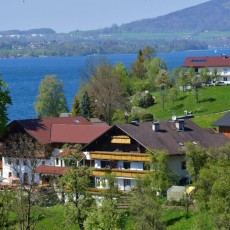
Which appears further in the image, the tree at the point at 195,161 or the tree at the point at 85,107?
the tree at the point at 85,107

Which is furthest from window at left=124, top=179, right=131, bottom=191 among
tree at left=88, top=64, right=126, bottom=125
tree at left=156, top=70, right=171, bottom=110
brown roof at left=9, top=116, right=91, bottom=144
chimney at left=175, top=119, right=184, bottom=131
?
tree at left=156, top=70, right=171, bottom=110

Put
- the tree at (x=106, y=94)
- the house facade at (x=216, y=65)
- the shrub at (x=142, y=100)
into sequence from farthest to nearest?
the house facade at (x=216, y=65) → the shrub at (x=142, y=100) → the tree at (x=106, y=94)

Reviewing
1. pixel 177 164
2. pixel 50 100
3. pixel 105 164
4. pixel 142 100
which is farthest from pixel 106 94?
pixel 177 164

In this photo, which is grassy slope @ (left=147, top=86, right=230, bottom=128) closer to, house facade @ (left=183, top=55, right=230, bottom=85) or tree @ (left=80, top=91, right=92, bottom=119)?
house facade @ (left=183, top=55, right=230, bottom=85)

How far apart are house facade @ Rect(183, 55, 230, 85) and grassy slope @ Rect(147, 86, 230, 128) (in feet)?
20.3

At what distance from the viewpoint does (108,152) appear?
171ft

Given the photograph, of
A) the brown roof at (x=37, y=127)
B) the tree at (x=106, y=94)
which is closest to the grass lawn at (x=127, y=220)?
the brown roof at (x=37, y=127)

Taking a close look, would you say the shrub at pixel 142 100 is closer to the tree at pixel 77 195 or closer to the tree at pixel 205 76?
the tree at pixel 205 76

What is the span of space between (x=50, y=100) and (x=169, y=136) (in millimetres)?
39568

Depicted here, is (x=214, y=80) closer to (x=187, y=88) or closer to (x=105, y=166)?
(x=187, y=88)

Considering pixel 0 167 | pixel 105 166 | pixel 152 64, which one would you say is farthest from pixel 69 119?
pixel 152 64

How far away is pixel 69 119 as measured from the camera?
6400cm

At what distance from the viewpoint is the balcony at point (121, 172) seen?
4984 cm

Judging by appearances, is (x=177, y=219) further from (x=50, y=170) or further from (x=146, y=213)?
(x=50, y=170)
